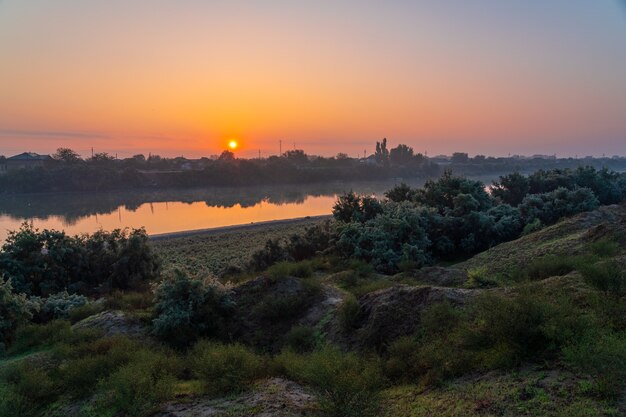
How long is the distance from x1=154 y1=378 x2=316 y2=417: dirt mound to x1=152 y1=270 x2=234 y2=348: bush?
3.83 meters

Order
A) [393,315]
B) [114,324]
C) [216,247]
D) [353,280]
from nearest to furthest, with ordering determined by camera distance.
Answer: [393,315]
[114,324]
[353,280]
[216,247]

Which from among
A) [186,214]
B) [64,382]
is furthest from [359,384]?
[186,214]

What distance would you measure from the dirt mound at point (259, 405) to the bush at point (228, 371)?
0.24m

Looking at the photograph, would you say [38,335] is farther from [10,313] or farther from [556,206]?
[556,206]

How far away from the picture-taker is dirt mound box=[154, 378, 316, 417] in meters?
5.86

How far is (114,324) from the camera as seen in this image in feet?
35.7

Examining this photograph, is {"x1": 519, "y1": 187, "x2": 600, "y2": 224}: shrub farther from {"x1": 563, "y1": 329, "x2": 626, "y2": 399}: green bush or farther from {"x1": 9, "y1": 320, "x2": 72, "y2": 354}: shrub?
{"x1": 9, "y1": 320, "x2": 72, "y2": 354}: shrub

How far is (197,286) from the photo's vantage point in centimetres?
1090

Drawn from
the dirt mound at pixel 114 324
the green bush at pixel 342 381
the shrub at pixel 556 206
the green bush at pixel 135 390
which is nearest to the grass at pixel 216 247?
the dirt mound at pixel 114 324

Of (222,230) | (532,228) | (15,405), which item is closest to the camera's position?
(15,405)

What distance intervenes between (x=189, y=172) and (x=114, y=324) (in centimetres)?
9418

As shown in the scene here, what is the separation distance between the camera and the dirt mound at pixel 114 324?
10.5m

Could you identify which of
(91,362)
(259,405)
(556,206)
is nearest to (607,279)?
(259,405)

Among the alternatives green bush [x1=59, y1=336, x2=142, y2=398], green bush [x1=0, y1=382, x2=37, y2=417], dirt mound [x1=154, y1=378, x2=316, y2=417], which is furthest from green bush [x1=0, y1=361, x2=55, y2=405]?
dirt mound [x1=154, y1=378, x2=316, y2=417]
